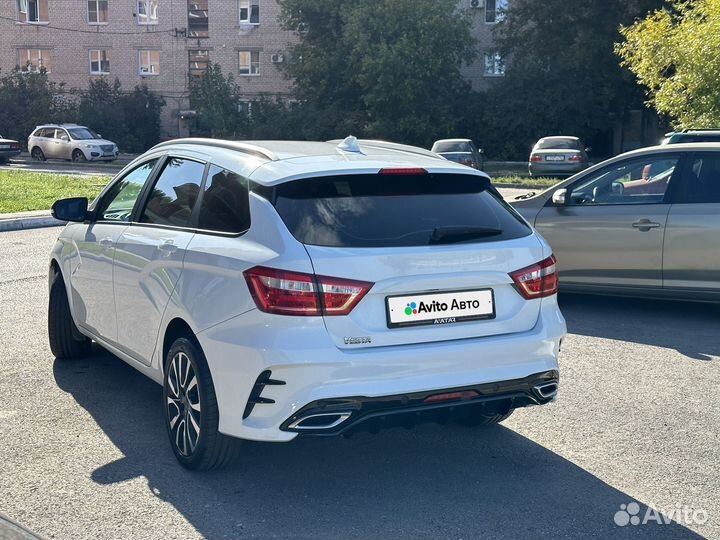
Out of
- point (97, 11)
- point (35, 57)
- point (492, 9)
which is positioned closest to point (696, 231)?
point (492, 9)

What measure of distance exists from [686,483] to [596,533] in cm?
84

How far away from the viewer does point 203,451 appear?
4613mm

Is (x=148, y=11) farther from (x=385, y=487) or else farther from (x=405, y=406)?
(x=405, y=406)

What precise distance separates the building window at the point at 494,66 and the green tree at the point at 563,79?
4.50 meters

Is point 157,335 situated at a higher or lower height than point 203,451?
higher

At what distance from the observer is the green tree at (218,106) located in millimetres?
45531

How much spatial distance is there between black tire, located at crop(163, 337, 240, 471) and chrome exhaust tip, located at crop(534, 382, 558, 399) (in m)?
1.53

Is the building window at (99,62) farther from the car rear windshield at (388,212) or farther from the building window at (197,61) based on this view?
the car rear windshield at (388,212)

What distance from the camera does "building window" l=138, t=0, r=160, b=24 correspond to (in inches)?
2094

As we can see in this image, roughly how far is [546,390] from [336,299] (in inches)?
49.8

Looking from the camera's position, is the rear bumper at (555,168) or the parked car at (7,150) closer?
the rear bumper at (555,168)

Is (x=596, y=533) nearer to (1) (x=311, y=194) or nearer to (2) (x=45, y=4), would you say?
(1) (x=311, y=194)

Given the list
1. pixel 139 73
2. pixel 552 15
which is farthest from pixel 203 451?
pixel 139 73

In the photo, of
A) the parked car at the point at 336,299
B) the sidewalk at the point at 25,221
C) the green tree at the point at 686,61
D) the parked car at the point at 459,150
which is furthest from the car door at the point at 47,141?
the parked car at the point at 336,299
